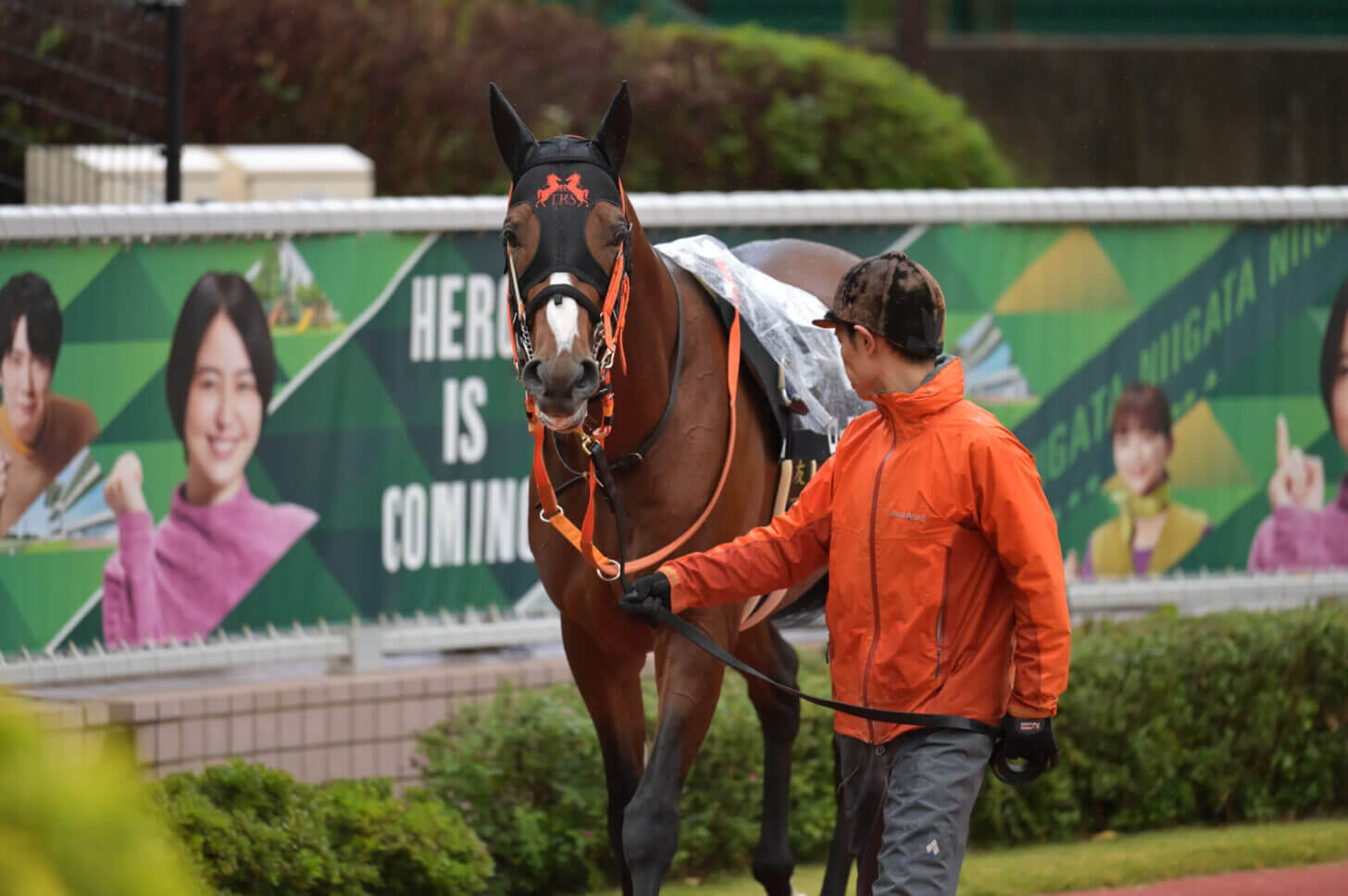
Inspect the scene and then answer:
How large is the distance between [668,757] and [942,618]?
1.01m

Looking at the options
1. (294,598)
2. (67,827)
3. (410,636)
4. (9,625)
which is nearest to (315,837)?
(9,625)

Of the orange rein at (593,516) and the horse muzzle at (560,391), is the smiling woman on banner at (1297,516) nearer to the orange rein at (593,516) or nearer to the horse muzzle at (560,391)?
the orange rein at (593,516)

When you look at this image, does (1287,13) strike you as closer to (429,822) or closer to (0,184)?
(0,184)

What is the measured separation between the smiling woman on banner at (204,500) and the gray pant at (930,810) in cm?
376

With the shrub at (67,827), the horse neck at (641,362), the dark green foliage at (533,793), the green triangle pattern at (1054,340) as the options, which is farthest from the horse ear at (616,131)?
the green triangle pattern at (1054,340)

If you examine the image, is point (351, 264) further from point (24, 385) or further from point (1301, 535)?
point (1301, 535)

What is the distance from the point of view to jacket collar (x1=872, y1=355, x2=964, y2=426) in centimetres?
384

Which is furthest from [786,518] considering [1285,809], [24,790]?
[1285,809]

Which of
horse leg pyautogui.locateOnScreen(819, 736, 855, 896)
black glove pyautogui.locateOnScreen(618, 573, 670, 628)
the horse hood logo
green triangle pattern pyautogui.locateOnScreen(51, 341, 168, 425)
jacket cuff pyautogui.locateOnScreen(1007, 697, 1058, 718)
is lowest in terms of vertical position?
horse leg pyautogui.locateOnScreen(819, 736, 855, 896)

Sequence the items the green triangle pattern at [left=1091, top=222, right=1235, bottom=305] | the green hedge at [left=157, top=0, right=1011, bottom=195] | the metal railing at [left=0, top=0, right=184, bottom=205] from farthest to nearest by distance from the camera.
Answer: the green hedge at [left=157, top=0, right=1011, bottom=195] → the metal railing at [left=0, top=0, right=184, bottom=205] → the green triangle pattern at [left=1091, top=222, right=1235, bottom=305]

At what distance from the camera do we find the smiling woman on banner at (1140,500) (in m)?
8.70

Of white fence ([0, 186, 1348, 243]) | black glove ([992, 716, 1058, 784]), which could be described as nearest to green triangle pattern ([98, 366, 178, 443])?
white fence ([0, 186, 1348, 243])

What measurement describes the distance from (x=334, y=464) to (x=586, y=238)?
3133 mm

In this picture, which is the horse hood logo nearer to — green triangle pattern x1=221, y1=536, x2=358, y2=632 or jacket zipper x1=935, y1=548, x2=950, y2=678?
jacket zipper x1=935, y1=548, x2=950, y2=678
